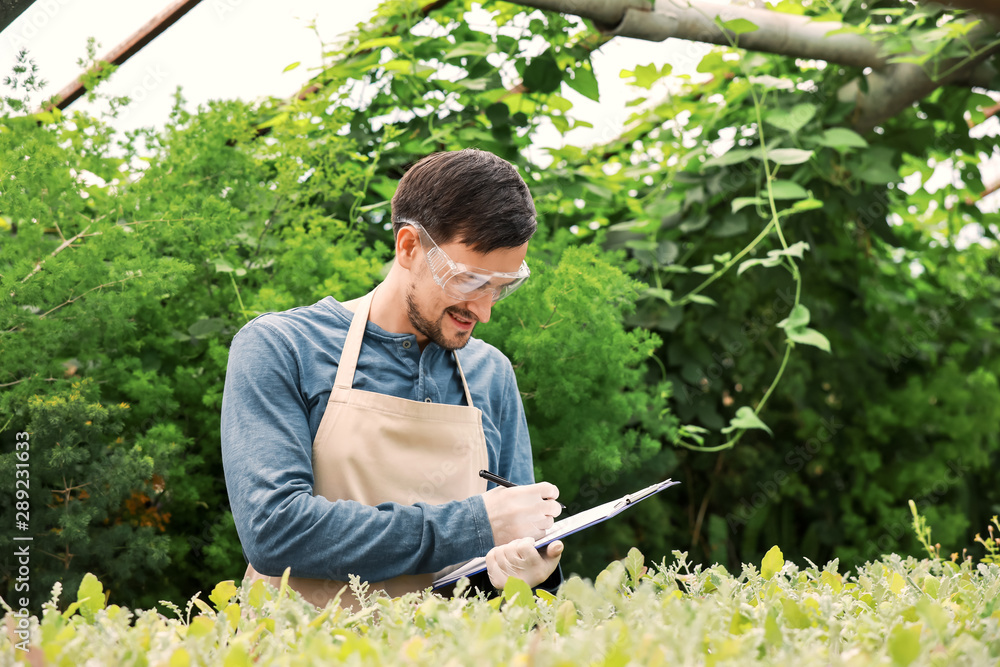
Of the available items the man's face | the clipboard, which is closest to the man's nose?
the man's face

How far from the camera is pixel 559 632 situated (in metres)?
0.75

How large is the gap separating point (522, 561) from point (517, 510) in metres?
0.07

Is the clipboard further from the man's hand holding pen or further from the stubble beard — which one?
the stubble beard

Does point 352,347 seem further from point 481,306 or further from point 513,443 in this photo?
point 513,443

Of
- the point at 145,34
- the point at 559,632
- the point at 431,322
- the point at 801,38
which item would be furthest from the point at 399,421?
the point at 801,38

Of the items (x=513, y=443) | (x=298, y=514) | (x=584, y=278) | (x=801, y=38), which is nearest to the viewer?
(x=298, y=514)

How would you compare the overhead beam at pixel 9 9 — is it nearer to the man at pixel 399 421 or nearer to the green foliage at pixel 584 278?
the green foliage at pixel 584 278

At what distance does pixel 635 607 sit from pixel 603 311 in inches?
43.6

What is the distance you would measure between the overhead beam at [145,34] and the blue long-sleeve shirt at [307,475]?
1.06 m

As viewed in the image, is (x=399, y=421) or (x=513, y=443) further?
(x=513, y=443)

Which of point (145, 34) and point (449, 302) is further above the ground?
point (145, 34)

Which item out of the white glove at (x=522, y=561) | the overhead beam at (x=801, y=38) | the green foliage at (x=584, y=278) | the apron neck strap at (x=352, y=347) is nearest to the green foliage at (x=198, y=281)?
the green foliage at (x=584, y=278)

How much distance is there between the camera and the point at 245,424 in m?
1.14

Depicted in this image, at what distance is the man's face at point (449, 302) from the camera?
125cm
